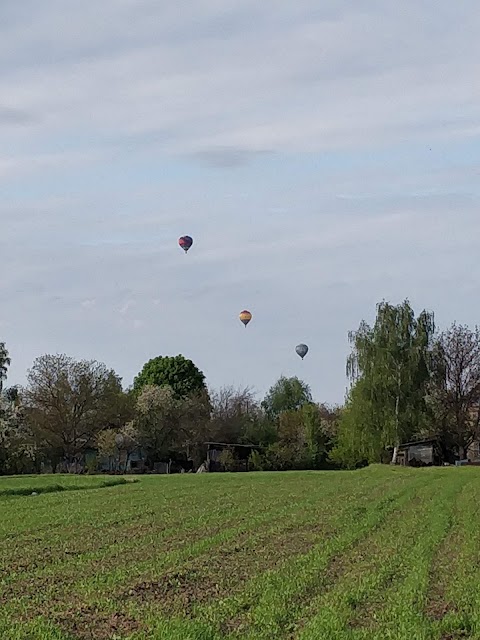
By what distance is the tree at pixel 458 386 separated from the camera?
254 feet

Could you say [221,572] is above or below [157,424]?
below

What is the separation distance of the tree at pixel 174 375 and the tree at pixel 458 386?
3057 cm

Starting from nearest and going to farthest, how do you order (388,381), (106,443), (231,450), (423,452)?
(388,381), (106,443), (423,452), (231,450)

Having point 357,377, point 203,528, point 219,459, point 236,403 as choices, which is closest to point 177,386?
point 236,403

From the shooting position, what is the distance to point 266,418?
324ft

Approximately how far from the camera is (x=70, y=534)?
2089cm

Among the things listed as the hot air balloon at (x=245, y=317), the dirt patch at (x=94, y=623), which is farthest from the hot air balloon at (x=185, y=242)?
the dirt patch at (x=94, y=623)

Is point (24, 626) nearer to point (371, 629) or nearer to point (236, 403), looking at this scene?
point (371, 629)

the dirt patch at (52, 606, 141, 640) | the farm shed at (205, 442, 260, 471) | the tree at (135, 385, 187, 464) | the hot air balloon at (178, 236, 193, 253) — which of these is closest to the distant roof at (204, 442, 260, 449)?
the farm shed at (205, 442, 260, 471)

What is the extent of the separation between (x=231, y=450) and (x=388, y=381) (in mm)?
21684

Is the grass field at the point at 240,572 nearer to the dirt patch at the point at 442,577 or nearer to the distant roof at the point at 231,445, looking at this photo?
the dirt patch at the point at 442,577

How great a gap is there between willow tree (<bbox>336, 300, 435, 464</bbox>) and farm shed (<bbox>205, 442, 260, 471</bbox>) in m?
15.2

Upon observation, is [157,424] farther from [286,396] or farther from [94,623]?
[94,623]

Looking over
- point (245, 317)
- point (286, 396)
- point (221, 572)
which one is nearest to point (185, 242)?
point (245, 317)
